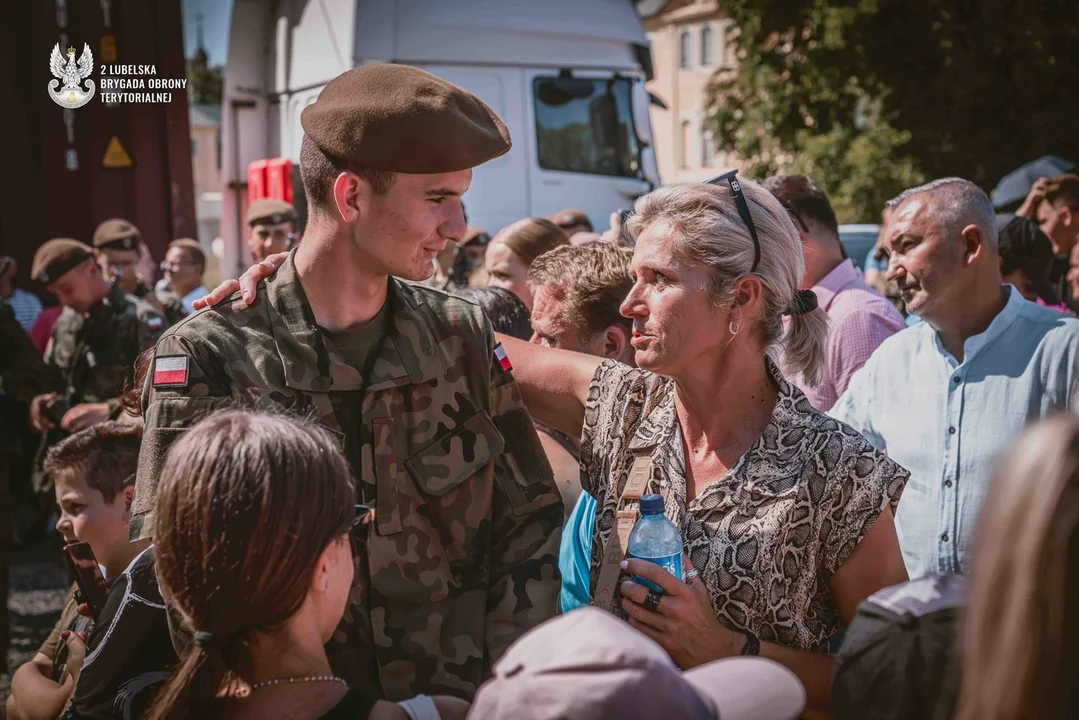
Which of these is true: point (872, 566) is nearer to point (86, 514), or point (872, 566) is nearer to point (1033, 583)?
point (1033, 583)

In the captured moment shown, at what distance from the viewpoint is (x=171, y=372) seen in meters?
2.37

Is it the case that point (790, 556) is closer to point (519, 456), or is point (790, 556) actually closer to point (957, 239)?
point (519, 456)

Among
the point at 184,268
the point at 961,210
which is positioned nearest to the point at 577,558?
the point at 961,210

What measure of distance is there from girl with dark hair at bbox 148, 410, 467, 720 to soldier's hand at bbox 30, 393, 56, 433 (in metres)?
5.80

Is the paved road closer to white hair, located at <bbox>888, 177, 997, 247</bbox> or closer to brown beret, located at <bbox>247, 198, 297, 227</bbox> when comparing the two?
brown beret, located at <bbox>247, 198, 297, 227</bbox>

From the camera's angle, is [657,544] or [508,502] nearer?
[657,544]

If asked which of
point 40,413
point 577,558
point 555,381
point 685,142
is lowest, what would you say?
point 40,413

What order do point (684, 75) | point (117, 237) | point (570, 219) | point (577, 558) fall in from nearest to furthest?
point (577, 558)
point (570, 219)
point (117, 237)
point (684, 75)

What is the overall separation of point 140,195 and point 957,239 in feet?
23.9

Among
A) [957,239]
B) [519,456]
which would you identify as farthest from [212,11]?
[519,456]

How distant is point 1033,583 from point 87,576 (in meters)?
2.71

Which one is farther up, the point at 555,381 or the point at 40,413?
the point at 555,381

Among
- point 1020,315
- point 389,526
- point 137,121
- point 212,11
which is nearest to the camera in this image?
point 389,526

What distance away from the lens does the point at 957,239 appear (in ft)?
13.7
